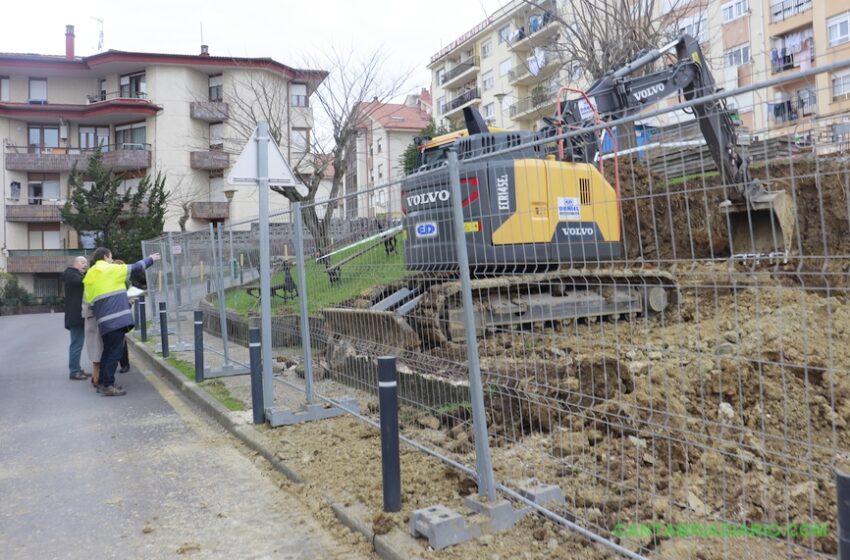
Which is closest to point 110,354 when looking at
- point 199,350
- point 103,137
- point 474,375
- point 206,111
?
point 199,350

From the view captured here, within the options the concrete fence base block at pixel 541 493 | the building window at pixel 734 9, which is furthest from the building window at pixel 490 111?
the concrete fence base block at pixel 541 493

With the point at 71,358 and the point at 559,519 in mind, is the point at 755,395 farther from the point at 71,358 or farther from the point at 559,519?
the point at 71,358

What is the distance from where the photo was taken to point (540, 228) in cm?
460

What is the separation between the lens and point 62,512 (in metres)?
4.46

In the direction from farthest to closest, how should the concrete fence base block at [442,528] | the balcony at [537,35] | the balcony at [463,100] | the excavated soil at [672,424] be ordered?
the balcony at [463,100] → the balcony at [537,35] → the concrete fence base block at [442,528] → the excavated soil at [672,424]

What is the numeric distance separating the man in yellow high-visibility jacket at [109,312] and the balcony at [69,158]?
3528 cm

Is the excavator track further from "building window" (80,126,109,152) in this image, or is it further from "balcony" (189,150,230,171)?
"building window" (80,126,109,152)

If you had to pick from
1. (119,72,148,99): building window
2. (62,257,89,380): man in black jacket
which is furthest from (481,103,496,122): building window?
(62,257,89,380): man in black jacket

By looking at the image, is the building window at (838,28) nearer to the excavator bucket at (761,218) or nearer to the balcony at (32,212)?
the excavator bucket at (761,218)

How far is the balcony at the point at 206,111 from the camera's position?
39812 millimetres

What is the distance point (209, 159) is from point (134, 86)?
7.05m

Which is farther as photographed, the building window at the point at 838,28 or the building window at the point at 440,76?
the building window at the point at 440,76

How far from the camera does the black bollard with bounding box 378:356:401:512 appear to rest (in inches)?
155

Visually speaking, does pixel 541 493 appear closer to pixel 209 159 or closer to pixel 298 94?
pixel 298 94
